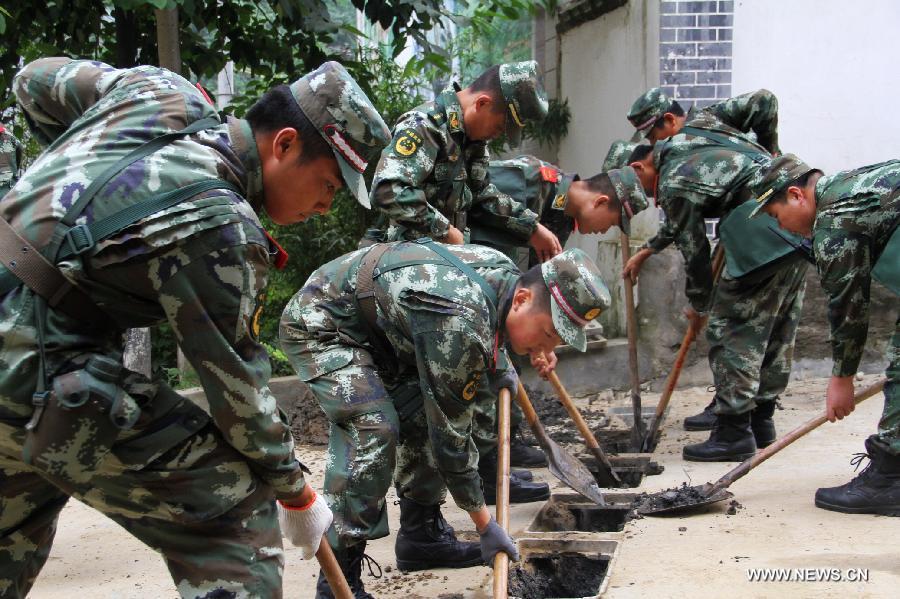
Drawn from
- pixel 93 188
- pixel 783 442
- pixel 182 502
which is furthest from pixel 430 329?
pixel 783 442

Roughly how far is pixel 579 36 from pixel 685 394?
12.5 ft

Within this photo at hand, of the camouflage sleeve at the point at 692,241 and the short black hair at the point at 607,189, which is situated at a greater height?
the short black hair at the point at 607,189

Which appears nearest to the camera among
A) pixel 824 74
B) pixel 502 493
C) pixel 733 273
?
pixel 502 493

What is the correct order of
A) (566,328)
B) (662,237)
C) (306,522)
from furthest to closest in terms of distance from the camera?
1. (662,237)
2. (566,328)
3. (306,522)

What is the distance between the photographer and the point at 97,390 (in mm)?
2086

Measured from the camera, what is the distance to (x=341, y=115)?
2.35 metres

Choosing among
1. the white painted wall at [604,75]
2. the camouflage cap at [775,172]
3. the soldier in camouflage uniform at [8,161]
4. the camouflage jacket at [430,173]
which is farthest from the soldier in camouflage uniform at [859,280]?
the soldier in camouflage uniform at [8,161]

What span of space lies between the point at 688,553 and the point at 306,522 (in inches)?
74.5

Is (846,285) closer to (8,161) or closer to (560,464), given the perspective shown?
(560,464)

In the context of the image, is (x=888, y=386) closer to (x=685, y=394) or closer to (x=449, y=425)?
(x=449, y=425)

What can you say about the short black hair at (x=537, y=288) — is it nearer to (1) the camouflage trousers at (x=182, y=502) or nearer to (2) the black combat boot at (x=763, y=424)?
(1) the camouflage trousers at (x=182, y=502)

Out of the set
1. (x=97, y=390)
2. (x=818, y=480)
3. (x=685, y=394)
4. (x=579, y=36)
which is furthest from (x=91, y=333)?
(x=579, y=36)

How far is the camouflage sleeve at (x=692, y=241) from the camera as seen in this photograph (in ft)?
17.9

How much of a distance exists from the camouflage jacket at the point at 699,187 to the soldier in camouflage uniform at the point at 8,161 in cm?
346
